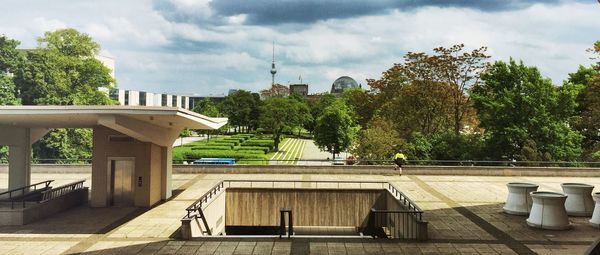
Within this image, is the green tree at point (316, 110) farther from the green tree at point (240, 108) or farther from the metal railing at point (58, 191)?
the metal railing at point (58, 191)

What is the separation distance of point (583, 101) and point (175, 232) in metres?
37.3

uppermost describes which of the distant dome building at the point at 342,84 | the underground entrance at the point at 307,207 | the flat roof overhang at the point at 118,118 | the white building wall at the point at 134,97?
the distant dome building at the point at 342,84

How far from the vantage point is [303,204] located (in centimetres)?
2144

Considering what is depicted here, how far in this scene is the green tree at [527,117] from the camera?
32844mm

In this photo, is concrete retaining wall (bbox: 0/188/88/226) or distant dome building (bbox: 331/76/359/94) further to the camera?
distant dome building (bbox: 331/76/359/94)

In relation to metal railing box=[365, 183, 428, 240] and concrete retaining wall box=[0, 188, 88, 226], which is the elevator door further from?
metal railing box=[365, 183, 428, 240]

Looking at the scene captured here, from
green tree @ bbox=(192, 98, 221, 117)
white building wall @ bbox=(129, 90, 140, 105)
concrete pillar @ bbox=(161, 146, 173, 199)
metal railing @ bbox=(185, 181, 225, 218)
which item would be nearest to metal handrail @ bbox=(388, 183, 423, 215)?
metal railing @ bbox=(185, 181, 225, 218)

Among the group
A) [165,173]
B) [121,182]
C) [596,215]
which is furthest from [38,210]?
[596,215]

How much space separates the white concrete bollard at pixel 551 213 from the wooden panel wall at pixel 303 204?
760 cm

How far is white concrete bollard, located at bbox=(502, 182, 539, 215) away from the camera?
1672 cm

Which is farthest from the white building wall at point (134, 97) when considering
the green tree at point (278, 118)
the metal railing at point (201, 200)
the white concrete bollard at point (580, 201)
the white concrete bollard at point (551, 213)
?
the white concrete bollard at point (551, 213)

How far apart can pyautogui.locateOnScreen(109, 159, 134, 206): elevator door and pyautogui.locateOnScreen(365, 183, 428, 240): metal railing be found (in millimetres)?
9932

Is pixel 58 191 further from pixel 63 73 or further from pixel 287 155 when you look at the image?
pixel 287 155

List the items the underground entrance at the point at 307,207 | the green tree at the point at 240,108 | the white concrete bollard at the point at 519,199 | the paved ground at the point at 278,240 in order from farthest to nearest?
the green tree at the point at 240,108, the underground entrance at the point at 307,207, the white concrete bollard at the point at 519,199, the paved ground at the point at 278,240
